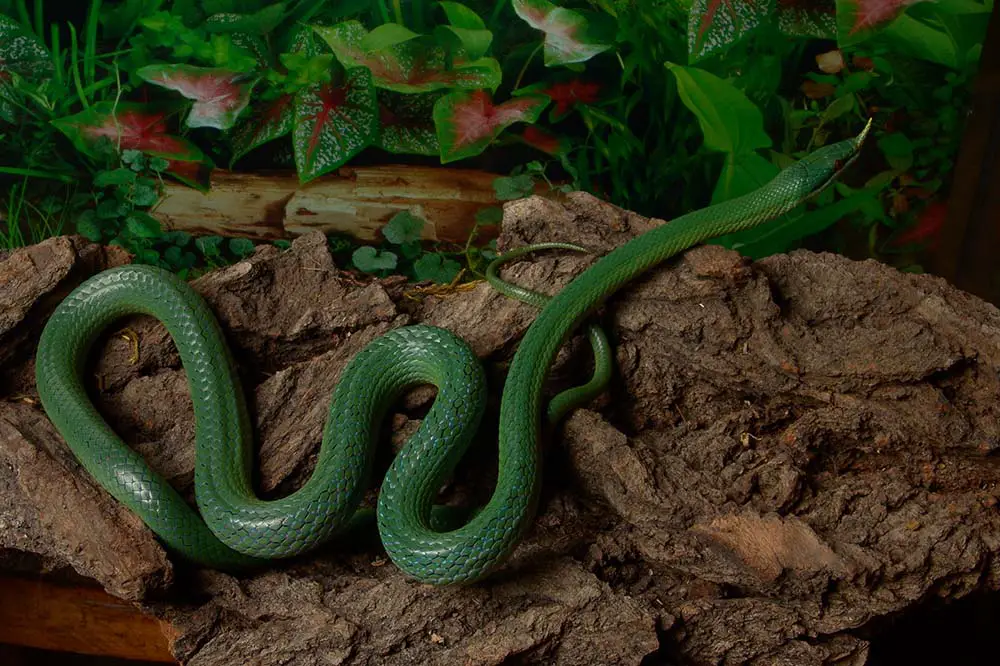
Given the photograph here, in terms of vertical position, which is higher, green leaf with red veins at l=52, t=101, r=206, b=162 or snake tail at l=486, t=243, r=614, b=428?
green leaf with red veins at l=52, t=101, r=206, b=162

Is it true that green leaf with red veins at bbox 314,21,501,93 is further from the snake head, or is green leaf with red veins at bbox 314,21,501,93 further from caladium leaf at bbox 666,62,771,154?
the snake head

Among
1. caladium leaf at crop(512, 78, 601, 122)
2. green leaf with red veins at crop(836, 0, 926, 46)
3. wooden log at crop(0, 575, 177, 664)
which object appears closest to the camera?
wooden log at crop(0, 575, 177, 664)

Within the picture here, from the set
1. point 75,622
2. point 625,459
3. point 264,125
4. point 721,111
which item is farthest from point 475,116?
point 75,622

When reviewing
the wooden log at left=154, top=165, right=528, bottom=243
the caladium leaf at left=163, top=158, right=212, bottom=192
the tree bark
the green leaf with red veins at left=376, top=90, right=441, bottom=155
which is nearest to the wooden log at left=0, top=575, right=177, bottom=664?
the tree bark

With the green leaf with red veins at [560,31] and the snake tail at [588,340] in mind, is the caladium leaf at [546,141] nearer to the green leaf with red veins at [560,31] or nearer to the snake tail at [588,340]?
the green leaf with red veins at [560,31]

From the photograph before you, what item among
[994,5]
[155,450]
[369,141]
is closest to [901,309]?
[994,5]

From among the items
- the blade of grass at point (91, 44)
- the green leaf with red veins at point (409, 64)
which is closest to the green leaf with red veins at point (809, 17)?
the green leaf with red veins at point (409, 64)

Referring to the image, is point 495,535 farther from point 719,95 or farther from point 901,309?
point 719,95
